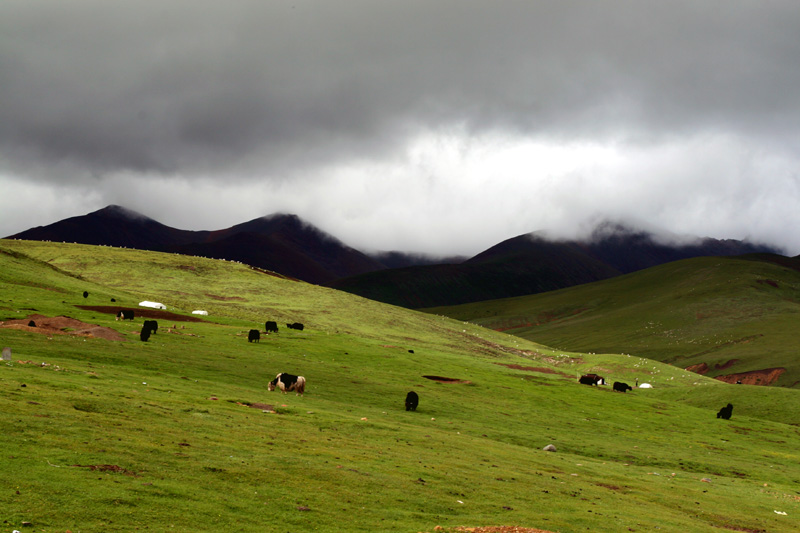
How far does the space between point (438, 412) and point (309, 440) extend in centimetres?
2095

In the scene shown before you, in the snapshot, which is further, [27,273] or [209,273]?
[209,273]

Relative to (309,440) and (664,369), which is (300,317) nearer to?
(664,369)

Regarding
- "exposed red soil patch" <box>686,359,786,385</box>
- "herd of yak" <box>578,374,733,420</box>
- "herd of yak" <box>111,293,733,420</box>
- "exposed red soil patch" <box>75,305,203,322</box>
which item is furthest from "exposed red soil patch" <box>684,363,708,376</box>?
"exposed red soil patch" <box>75,305,203,322</box>

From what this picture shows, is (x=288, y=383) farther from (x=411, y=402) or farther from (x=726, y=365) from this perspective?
(x=726, y=365)

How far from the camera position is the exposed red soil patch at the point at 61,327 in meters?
44.2

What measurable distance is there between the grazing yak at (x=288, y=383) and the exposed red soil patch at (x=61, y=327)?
50.1 ft

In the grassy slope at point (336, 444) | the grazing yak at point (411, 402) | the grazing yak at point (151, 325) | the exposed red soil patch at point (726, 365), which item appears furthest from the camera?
the exposed red soil patch at point (726, 365)

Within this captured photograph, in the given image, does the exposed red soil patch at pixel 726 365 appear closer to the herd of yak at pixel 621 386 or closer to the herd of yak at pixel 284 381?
the herd of yak at pixel 621 386

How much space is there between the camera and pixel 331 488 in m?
18.8

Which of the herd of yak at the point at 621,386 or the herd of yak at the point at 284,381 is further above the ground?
the herd of yak at the point at 284,381

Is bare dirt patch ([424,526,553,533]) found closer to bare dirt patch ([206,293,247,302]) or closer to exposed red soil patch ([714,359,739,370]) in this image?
bare dirt patch ([206,293,247,302])

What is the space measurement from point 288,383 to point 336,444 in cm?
1624

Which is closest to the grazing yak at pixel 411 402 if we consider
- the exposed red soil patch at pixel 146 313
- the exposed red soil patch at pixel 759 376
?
the exposed red soil patch at pixel 146 313

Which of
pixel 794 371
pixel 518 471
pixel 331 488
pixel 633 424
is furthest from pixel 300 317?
pixel 794 371
